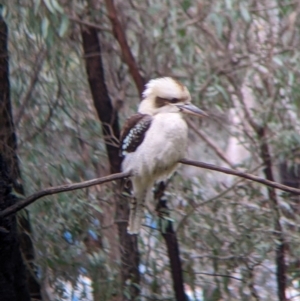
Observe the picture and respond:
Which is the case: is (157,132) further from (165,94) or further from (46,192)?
(46,192)

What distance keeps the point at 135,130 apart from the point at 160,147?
105 millimetres

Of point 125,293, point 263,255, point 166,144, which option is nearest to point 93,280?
point 125,293

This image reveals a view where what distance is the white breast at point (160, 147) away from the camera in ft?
9.04

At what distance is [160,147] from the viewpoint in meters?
2.78

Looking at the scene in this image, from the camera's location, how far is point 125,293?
12.7ft

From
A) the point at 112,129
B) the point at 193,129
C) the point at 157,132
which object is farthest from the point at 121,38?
the point at 157,132

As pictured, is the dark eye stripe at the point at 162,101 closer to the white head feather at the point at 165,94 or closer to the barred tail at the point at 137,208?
the white head feather at the point at 165,94

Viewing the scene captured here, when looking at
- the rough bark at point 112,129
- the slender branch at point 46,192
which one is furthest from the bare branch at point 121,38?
the slender branch at point 46,192

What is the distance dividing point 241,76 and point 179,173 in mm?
562

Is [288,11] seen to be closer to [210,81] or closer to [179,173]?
[210,81]

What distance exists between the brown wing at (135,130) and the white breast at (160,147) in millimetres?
17

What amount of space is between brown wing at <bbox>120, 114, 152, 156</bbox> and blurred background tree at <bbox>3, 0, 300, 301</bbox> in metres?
0.83

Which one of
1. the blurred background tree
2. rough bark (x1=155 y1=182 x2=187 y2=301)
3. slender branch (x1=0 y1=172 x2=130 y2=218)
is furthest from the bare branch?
slender branch (x1=0 y1=172 x2=130 y2=218)

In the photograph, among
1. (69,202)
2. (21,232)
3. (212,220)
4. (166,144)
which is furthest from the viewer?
(212,220)
